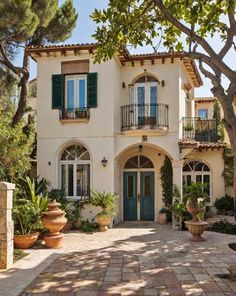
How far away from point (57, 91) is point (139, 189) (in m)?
6.27

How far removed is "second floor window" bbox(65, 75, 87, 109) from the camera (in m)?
17.0

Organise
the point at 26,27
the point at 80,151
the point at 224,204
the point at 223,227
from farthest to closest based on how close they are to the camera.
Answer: the point at 224,204
the point at 26,27
the point at 80,151
the point at 223,227

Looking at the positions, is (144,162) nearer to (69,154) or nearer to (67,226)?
(69,154)

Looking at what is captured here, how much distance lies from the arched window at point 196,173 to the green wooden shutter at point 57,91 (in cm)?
784

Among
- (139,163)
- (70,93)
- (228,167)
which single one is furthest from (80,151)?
(228,167)

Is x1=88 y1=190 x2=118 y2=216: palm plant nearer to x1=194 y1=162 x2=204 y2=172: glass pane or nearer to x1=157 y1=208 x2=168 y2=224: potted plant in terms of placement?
x1=157 y1=208 x2=168 y2=224: potted plant

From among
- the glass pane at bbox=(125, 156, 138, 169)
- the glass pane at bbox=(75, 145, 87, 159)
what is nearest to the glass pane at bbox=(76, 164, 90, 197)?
the glass pane at bbox=(75, 145, 87, 159)

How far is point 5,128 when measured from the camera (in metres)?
13.5

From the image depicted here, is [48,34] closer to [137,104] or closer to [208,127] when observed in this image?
[137,104]

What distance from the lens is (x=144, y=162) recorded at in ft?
61.5

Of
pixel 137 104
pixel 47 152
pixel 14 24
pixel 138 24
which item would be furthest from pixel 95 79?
pixel 138 24

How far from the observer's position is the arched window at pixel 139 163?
736 inches

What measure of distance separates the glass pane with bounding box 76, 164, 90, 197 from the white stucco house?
46mm

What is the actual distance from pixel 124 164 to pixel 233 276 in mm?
10775
